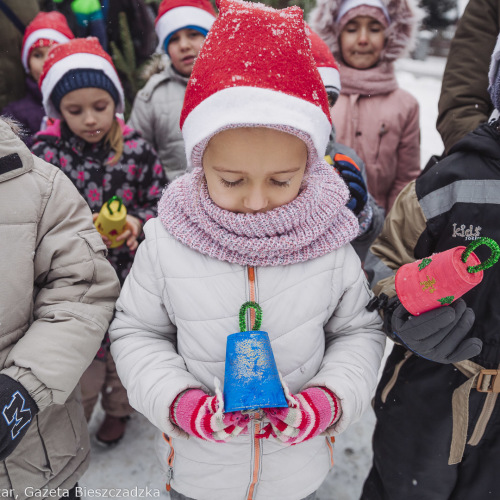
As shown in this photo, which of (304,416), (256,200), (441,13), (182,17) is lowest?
(441,13)

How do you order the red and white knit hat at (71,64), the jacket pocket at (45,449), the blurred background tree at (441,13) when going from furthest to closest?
the blurred background tree at (441,13) → the red and white knit hat at (71,64) → the jacket pocket at (45,449)

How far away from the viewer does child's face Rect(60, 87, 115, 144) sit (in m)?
2.38

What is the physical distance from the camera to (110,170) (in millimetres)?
2482

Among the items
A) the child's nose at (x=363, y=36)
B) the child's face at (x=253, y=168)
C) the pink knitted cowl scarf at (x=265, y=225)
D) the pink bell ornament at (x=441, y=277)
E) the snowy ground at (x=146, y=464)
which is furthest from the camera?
the child's nose at (x=363, y=36)

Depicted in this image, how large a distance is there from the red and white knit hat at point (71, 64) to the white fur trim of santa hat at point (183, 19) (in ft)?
2.88

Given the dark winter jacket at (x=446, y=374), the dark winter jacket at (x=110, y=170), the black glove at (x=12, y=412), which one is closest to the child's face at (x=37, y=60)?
the dark winter jacket at (x=110, y=170)

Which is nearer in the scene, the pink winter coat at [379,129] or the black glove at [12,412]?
the black glove at [12,412]

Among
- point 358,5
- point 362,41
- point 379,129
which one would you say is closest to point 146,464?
point 379,129

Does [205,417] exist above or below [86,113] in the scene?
below

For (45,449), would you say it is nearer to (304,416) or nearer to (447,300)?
(304,416)

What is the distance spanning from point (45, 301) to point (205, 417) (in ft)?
2.16

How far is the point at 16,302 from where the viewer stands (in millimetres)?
1450

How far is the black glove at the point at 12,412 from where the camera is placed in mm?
1300

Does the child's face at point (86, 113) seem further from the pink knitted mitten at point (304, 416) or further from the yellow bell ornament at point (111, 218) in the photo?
the pink knitted mitten at point (304, 416)
